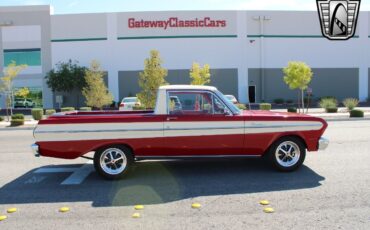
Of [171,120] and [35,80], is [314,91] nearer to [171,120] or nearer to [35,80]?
[35,80]

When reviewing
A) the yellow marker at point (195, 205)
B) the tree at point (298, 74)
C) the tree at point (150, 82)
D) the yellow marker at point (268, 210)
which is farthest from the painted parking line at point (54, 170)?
the tree at point (298, 74)

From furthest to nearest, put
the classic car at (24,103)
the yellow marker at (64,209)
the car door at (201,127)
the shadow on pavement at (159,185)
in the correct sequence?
the classic car at (24,103), the car door at (201,127), the shadow on pavement at (159,185), the yellow marker at (64,209)

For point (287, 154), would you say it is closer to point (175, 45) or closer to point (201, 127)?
point (201, 127)

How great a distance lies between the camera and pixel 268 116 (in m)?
7.11

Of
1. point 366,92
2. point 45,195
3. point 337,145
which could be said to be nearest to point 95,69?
point 337,145

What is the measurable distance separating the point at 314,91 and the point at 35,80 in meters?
30.1

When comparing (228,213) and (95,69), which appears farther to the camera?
(95,69)

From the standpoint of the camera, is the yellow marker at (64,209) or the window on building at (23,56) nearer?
the yellow marker at (64,209)

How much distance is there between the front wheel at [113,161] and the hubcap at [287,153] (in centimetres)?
283

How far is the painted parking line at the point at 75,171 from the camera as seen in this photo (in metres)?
6.88

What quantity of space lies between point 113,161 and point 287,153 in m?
3.30

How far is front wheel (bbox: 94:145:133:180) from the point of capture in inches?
267

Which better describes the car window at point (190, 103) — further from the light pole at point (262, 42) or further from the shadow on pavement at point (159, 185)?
the light pole at point (262, 42)

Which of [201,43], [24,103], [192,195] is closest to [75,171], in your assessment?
[192,195]
